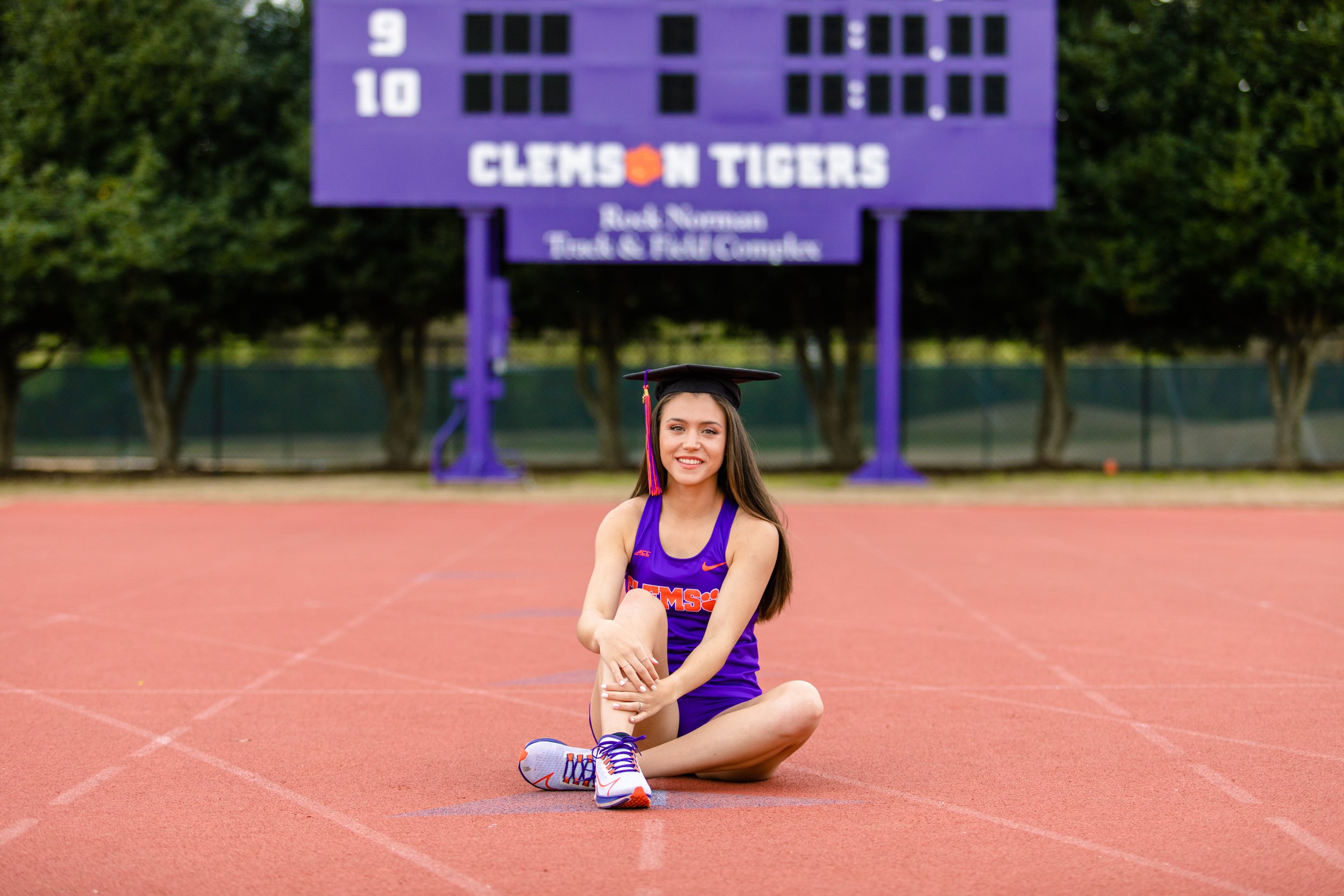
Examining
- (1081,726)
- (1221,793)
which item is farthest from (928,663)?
(1221,793)

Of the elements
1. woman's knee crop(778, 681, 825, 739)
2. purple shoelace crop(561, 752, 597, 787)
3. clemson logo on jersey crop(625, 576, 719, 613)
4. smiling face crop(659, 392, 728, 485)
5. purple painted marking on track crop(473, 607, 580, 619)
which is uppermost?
smiling face crop(659, 392, 728, 485)

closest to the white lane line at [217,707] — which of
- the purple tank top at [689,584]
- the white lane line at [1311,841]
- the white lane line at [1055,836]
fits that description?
the purple tank top at [689,584]

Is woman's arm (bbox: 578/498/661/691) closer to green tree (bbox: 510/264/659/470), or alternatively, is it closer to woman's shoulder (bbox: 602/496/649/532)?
woman's shoulder (bbox: 602/496/649/532)

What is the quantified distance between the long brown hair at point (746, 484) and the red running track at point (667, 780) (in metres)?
0.72

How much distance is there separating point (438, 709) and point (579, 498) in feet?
44.6

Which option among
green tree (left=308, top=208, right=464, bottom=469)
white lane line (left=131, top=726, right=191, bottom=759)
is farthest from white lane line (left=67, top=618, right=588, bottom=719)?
green tree (left=308, top=208, right=464, bottom=469)

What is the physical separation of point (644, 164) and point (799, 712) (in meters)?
16.1

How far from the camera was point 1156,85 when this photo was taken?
24688 mm

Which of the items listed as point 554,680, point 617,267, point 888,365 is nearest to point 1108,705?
point 554,680

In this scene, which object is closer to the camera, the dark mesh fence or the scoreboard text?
the scoreboard text

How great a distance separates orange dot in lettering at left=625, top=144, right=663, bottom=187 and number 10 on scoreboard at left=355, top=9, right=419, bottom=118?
3.16 m

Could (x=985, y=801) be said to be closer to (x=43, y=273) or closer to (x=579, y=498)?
(x=579, y=498)

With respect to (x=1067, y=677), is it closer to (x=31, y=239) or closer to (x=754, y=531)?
→ (x=754, y=531)

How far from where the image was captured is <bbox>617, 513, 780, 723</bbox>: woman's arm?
4516 millimetres
